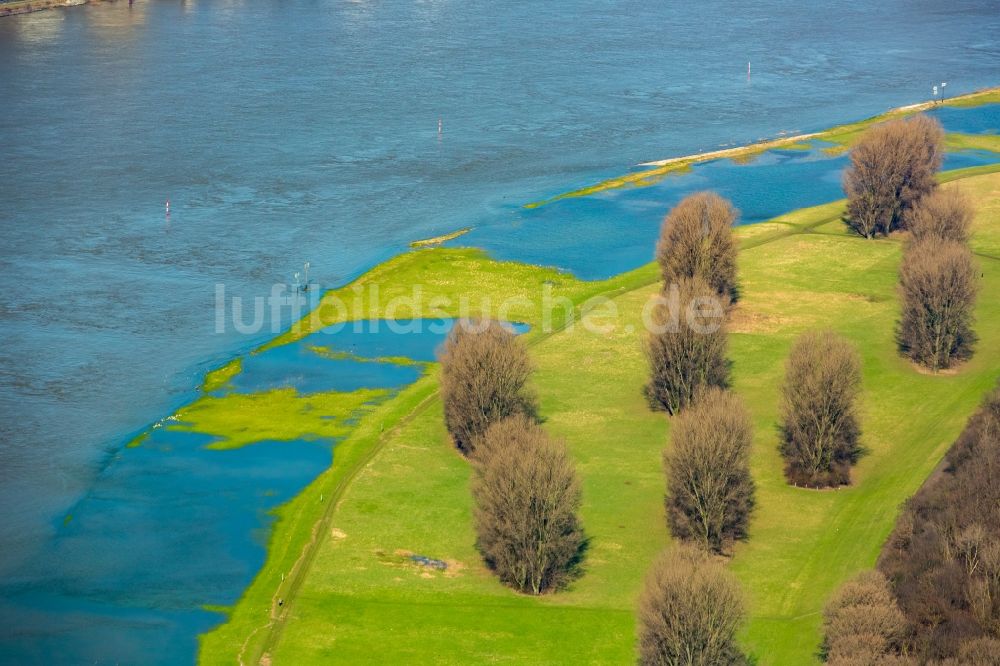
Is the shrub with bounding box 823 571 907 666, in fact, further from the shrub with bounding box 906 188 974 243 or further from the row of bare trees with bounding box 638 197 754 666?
the shrub with bounding box 906 188 974 243

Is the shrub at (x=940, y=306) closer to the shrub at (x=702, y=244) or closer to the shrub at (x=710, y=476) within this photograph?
the shrub at (x=702, y=244)

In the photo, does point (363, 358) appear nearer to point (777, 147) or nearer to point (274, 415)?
point (274, 415)

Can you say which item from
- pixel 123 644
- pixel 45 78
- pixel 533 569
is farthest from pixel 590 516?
pixel 45 78

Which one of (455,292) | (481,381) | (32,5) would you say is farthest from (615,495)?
(32,5)

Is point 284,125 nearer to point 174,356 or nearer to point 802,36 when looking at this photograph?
point 174,356

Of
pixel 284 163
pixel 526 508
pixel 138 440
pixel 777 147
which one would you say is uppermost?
pixel 777 147

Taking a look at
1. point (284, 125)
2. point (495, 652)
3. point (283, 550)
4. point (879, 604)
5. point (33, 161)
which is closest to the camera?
point (879, 604)
